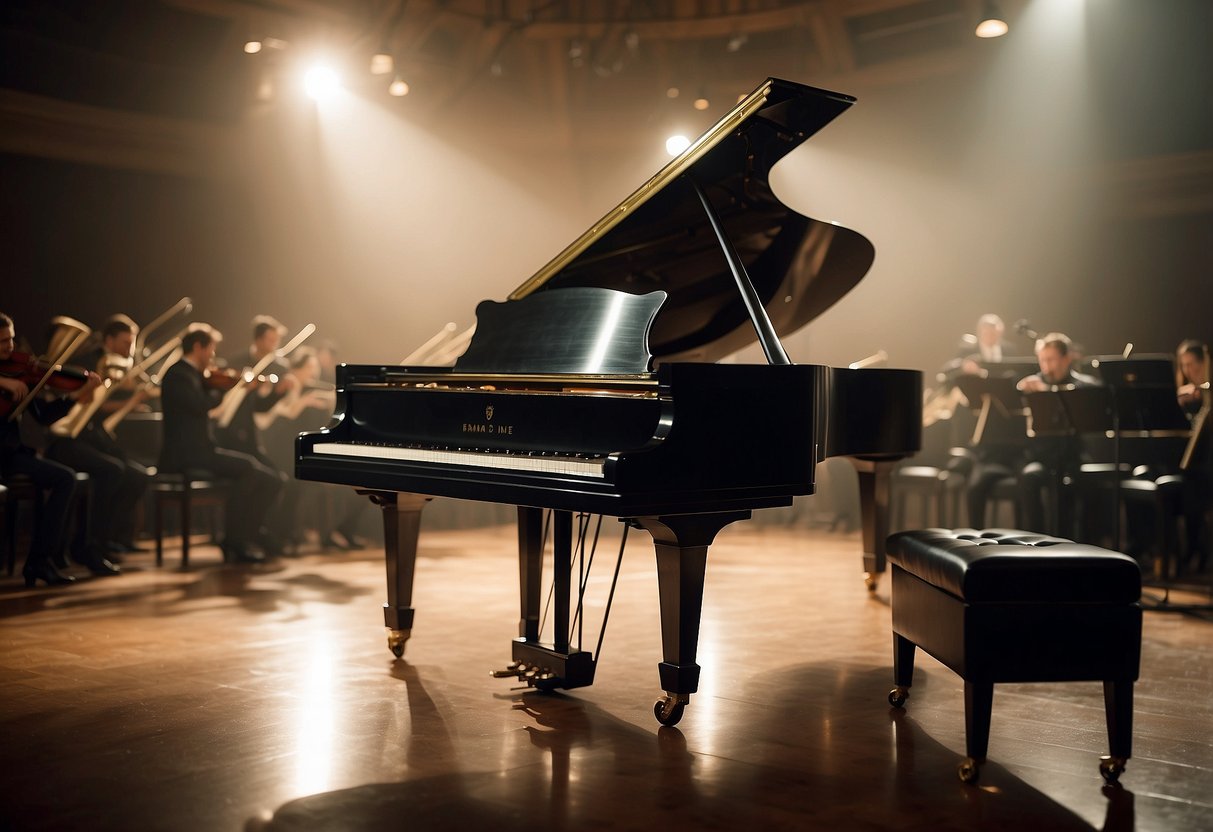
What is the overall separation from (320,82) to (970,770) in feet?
29.6

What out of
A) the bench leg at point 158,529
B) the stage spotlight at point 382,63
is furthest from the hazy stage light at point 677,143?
the bench leg at point 158,529

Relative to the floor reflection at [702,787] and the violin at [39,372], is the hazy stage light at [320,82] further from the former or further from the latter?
the floor reflection at [702,787]

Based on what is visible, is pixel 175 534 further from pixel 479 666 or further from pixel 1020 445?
pixel 1020 445

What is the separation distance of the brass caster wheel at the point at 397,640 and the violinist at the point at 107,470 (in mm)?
3029

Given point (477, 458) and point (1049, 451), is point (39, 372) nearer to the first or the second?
point (477, 458)

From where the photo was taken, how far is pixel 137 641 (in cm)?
487

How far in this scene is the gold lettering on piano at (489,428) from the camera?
3767 mm

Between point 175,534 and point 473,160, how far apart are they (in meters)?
4.67

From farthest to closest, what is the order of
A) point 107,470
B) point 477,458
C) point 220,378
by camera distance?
point 220,378 < point 107,470 < point 477,458

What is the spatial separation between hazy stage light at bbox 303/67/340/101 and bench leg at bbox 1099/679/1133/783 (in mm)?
8949

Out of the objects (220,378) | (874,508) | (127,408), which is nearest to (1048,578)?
(874,508)

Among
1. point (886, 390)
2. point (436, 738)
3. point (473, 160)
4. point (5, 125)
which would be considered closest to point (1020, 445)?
point (886, 390)

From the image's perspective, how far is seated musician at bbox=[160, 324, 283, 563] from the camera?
704 cm

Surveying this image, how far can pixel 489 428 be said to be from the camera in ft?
12.6
